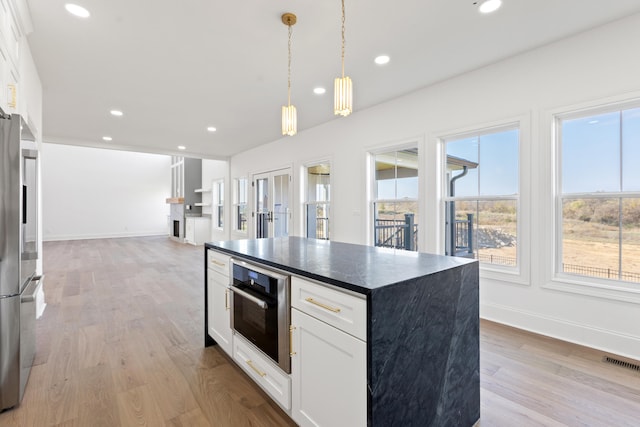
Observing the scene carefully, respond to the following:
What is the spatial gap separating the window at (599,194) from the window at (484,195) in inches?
15.3

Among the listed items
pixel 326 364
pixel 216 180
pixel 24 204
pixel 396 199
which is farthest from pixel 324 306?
pixel 216 180

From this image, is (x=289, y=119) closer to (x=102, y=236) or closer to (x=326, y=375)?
(x=326, y=375)

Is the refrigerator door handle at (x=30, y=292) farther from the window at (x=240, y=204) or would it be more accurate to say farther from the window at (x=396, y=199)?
the window at (x=240, y=204)

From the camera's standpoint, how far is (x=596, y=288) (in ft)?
8.40

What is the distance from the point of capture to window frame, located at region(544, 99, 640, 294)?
2.45 metres

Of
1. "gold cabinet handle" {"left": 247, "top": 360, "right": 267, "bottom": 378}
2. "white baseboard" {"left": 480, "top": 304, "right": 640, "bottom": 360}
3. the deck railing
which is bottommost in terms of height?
"white baseboard" {"left": 480, "top": 304, "right": 640, "bottom": 360}

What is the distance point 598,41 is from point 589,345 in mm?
2562

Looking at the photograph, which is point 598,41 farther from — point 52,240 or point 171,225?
point 52,240

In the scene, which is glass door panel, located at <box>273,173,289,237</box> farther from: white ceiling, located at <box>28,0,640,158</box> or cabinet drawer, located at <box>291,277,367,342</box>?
cabinet drawer, located at <box>291,277,367,342</box>

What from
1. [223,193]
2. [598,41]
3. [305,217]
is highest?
[598,41]

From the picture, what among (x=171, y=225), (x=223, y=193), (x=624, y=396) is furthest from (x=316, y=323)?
(x=171, y=225)

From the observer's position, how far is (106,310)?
353 centimetres

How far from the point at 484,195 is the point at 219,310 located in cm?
295

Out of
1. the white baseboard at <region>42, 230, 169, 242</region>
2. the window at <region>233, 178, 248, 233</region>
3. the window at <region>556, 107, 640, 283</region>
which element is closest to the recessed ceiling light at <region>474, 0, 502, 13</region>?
the window at <region>556, 107, 640, 283</region>
